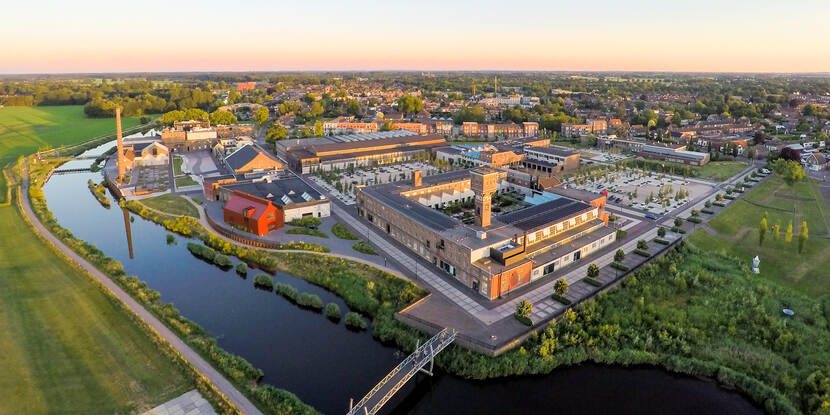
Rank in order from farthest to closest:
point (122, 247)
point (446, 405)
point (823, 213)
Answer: point (823, 213) → point (122, 247) → point (446, 405)

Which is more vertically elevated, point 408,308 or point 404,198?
point 404,198

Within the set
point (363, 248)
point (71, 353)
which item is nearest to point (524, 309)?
point (363, 248)

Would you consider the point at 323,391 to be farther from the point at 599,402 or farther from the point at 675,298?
the point at 675,298

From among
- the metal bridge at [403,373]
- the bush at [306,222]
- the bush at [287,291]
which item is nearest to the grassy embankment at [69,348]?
the bush at [287,291]

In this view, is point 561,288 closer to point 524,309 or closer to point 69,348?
point 524,309

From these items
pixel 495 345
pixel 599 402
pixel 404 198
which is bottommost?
pixel 599 402

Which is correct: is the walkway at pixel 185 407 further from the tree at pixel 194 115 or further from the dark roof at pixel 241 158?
the tree at pixel 194 115

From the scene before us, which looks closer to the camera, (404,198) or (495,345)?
(495,345)

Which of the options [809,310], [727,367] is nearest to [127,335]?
[727,367]
